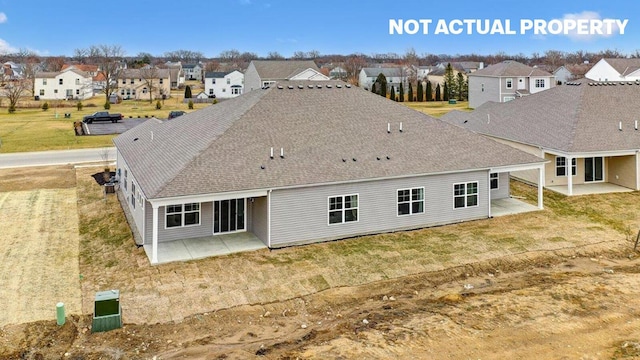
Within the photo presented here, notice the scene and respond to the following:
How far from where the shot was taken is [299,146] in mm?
21656

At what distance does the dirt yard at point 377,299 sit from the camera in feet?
39.2

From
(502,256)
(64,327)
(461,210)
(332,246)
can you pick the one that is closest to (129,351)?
(64,327)

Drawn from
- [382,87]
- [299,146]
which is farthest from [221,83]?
[299,146]

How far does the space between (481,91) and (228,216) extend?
64.5 meters

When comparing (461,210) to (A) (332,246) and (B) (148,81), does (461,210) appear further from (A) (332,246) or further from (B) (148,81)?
(B) (148,81)

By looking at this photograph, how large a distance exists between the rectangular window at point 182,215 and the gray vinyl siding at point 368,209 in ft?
10.5

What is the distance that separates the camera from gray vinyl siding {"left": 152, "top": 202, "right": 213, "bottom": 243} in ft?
63.7

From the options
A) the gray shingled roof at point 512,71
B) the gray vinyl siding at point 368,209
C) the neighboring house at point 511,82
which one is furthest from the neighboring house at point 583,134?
the gray shingled roof at point 512,71

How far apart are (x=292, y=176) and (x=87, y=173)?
20.1m

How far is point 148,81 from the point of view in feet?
331

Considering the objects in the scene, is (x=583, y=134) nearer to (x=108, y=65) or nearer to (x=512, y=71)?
(x=512, y=71)

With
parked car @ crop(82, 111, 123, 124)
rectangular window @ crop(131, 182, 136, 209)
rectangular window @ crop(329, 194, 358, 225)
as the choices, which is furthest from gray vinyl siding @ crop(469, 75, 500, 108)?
rectangular window @ crop(131, 182, 136, 209)

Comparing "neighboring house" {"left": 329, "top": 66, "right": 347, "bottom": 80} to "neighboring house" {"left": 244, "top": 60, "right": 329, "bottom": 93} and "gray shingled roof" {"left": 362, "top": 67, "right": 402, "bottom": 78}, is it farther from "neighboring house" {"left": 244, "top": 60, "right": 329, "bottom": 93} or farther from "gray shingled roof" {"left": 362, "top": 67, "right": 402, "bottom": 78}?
"neighboring house" {"left": 244, "top": 60, "right": 329, "bottom": 93}

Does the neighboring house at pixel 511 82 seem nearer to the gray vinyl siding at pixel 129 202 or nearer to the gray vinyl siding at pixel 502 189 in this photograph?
the gray vinyl siding at pixel 502 189
